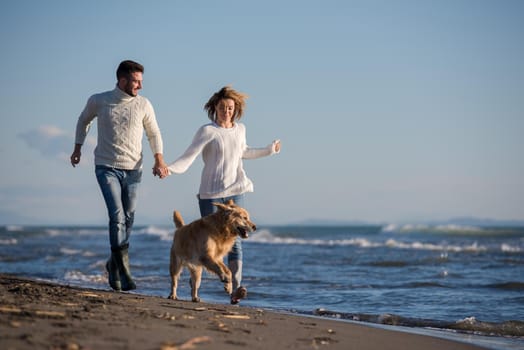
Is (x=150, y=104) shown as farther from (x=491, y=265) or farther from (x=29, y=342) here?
(x=491, y=265)

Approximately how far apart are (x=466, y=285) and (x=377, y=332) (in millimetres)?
6022

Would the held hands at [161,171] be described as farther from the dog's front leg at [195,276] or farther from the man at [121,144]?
the dog's front leg at [195,276]

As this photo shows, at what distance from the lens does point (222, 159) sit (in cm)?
642

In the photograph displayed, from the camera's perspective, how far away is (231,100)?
21.2 ft

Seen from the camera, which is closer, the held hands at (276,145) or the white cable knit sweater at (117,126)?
the white cable knit sweater at (117,126)

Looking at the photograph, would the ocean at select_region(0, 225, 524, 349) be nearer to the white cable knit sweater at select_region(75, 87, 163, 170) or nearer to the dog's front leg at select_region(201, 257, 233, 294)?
the dog's front leg at select_region(201, 257, 233, 294)

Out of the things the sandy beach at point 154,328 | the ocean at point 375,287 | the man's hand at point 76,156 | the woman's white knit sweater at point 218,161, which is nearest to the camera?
the sandy beach at point 154,328

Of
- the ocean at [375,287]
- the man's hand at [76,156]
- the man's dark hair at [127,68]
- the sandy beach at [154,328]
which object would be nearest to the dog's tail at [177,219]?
the ocean at [375,287]

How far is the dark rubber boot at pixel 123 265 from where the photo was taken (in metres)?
6.63

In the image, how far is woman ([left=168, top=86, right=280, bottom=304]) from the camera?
21.0 ft

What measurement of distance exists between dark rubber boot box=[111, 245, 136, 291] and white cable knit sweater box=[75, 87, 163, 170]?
34.2 inches

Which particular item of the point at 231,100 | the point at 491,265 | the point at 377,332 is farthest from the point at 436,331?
the point at 491,265

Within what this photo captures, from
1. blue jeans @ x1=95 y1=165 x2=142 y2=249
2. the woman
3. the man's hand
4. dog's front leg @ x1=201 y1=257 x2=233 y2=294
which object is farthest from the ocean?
the man's hand

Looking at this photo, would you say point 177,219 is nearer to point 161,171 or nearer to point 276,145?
point 161,171
